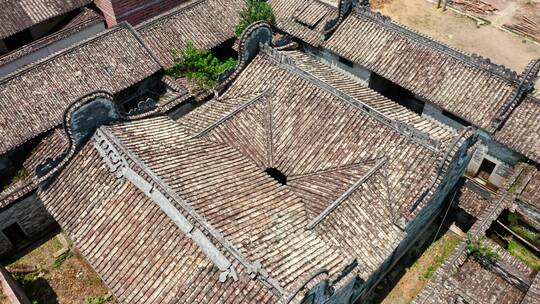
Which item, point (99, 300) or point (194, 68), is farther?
point (194, 68)

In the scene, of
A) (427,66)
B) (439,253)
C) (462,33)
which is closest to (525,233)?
(439,253)

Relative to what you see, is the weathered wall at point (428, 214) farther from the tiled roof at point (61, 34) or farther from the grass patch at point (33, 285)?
the tiled roof at point (61, 34)

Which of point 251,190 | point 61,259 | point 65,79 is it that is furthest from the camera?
point 65,79

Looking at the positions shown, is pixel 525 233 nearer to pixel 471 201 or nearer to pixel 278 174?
pixel 471 201

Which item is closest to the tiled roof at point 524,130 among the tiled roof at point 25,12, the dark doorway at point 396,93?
the dark doorway at point 396,93

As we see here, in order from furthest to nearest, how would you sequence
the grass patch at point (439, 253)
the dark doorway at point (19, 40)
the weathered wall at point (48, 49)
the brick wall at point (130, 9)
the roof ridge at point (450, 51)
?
the dark doorway at point (19, 40) → the brick wall at point (130, 9) → the weathered wall at point (48, 49) → the roof ridge at point (450, 51) → the grass patch at point (439, 253)

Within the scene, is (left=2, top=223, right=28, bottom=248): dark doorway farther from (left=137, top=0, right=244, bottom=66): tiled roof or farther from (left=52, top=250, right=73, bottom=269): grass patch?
(left=137, top=0, right=244, bottom=66): tiled roof

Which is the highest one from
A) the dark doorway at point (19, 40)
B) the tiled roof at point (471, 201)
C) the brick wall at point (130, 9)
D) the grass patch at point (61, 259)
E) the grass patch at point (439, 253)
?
the brick wall at point (130, 9)
